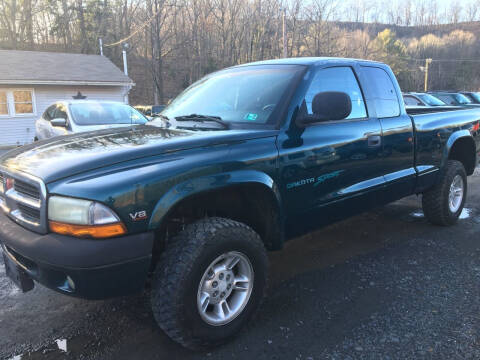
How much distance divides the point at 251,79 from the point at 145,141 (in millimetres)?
1231

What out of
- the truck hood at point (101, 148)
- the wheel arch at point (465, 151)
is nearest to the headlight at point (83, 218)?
the truck hood at point (101, 148)

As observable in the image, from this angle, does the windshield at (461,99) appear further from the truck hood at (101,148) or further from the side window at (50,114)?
the truck hood at (101,148)

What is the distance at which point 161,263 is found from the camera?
235cm

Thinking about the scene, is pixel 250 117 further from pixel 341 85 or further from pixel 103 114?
pixel 103 114

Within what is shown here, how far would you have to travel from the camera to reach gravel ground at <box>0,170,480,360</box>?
8.34ft

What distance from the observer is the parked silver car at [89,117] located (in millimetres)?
7934

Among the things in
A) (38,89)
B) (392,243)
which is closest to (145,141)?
(392,243)

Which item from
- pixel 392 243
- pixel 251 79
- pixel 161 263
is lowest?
pixel 392 243

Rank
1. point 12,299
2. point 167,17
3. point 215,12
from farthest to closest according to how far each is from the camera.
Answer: point 215,12 → point 167,17 → point 12,299

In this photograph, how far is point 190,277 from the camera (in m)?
2.31

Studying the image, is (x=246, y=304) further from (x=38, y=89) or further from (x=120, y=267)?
(x=38, y=89)

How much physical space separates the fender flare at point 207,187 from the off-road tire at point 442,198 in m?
2.71

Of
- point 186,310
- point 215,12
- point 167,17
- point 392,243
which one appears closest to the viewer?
point 186,310

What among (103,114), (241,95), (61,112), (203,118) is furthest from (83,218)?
(61,112)
